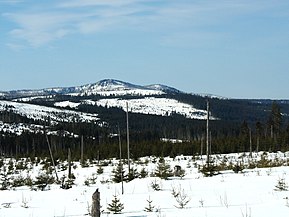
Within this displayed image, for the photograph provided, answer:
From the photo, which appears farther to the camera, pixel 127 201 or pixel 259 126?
pixel 259 126

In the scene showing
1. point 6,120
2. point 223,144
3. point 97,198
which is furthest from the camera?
point 6,120

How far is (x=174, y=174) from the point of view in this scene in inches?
893

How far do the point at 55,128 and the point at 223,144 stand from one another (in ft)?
249

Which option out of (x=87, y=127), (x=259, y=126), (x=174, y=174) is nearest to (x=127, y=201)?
(x=174, y=174)

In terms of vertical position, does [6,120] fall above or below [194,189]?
above

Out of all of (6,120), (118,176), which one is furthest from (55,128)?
(118,176)

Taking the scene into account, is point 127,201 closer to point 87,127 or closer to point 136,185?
point 136,185

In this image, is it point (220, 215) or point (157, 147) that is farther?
point (157, 147)

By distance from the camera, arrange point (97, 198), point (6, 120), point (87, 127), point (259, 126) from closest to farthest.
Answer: point (97, 198), point (259, 126), point (87, 127), point (6, 120)

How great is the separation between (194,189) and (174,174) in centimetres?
696

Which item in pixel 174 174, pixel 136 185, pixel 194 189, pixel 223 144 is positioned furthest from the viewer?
pixel 223 144

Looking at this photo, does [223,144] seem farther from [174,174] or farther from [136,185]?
[136,185]

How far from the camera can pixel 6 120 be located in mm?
139875

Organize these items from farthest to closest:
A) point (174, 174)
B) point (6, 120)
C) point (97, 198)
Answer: point (6, 120) < point (174, 174) < point (97, 198)
